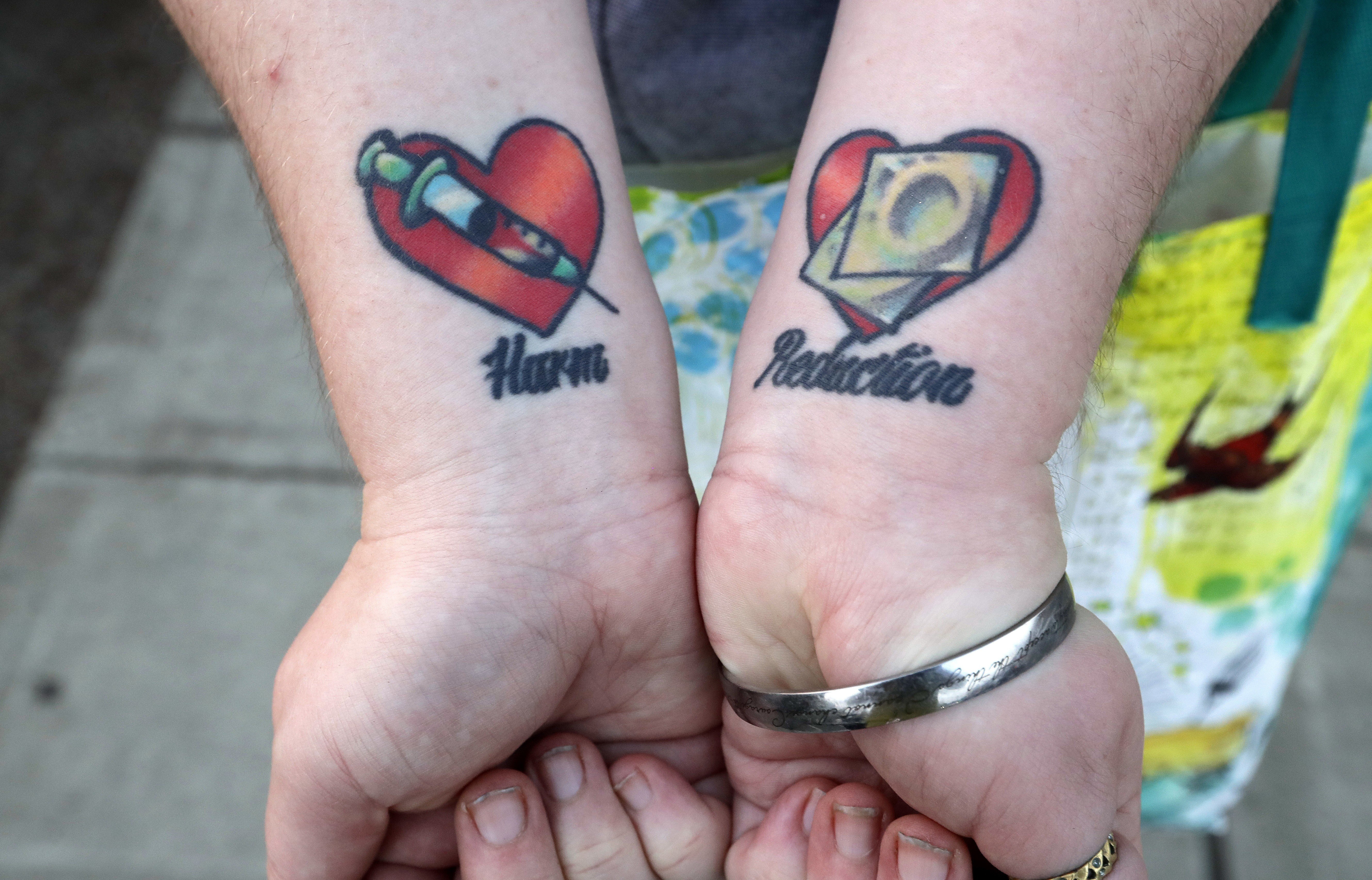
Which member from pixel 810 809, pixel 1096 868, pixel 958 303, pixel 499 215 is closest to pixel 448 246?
pixel 499 215

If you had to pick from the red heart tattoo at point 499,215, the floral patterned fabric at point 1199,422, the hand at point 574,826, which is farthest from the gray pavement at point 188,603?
the red heart tattoo at point 499,215

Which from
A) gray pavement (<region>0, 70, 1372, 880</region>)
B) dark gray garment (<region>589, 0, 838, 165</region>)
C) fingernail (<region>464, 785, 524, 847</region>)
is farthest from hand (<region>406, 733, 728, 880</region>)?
gray pavement (<region>0, 70, 1372, 880</region>)

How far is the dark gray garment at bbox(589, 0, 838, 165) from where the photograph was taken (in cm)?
140

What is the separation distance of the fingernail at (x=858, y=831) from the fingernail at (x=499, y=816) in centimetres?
38

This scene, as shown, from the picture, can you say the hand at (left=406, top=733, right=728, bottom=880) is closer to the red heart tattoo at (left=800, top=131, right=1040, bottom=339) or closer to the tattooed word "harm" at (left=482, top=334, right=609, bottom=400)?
the tattooed word "harm" at (left=482, top=334, right=609, bottom=400)

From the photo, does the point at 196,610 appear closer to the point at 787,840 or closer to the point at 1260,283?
the point at 787,840

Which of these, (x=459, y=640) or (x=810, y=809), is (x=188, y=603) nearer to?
(x=459, y=640)

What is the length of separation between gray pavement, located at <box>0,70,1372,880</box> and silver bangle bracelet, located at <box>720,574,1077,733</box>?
179cm

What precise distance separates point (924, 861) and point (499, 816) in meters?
0.49

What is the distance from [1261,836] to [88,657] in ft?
9.86

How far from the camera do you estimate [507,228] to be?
120cm

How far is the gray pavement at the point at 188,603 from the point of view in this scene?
253 centimetres

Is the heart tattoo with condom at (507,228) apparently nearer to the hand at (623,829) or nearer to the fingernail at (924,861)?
the hand at (623,829)

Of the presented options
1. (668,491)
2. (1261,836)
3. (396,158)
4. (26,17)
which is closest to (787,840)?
(668,491)
